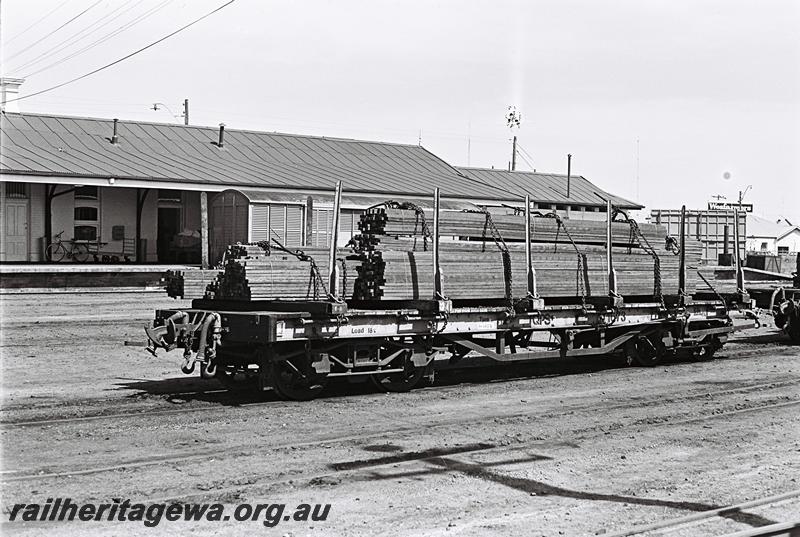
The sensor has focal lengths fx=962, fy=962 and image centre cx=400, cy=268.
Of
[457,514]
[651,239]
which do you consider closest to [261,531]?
[457,514]

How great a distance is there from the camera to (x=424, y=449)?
9.60m

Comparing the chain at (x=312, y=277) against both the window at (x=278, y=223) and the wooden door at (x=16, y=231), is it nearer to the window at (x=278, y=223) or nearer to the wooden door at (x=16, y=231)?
the window at (x=278, y=223)

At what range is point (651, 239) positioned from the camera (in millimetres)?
17188

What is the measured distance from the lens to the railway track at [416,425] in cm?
849

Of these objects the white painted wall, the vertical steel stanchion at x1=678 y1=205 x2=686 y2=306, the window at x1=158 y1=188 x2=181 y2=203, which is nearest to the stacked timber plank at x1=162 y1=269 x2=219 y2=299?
the vertical steel stanchion at x1=678 y1=205 x2=686 y2=306

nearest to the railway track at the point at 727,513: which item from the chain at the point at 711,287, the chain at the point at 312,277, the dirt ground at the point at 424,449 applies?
the dirt ground at the point at 424,449

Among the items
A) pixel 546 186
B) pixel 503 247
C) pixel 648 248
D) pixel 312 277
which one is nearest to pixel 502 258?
pixel 503 247

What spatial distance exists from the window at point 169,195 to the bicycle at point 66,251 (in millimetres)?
3473

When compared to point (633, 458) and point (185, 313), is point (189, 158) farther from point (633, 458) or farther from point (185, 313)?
point (633, 458)

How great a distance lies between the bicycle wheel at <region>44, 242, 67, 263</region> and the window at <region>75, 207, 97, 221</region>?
1.23 meters

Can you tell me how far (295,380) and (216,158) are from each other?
22772mm

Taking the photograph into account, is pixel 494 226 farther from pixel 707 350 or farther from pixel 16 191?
pixel 16 191

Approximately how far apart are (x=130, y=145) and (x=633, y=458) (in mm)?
27434

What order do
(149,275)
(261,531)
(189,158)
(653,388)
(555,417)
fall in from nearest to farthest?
(261,531), (555,417), (653,388), (149,275), (189,158)
